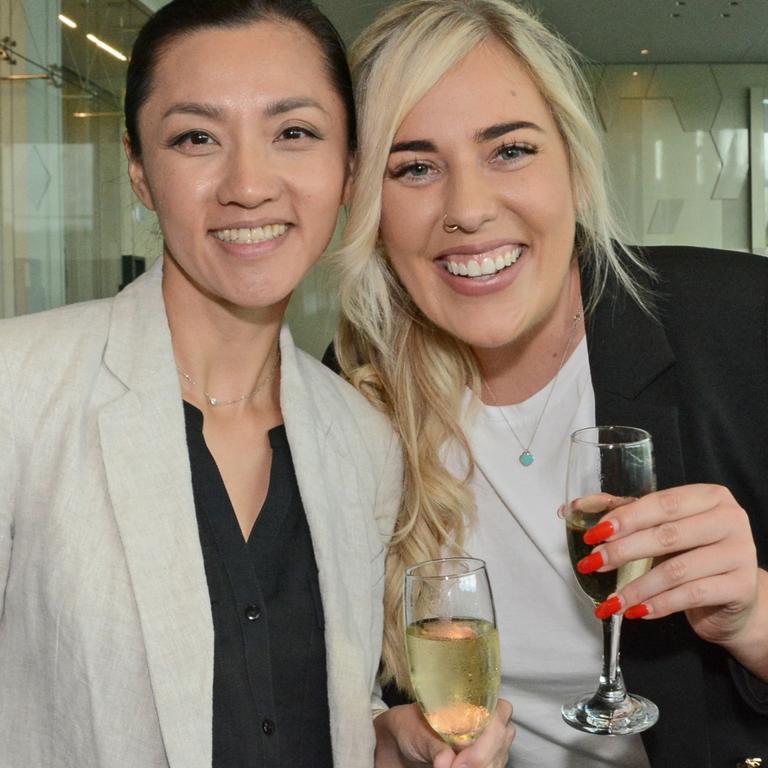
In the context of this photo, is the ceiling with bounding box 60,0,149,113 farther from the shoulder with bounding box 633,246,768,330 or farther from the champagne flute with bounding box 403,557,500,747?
the champagne flute with bounding box 403,557,500,747

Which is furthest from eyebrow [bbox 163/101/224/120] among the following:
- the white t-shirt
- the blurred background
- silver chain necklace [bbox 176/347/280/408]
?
the white t-shirt

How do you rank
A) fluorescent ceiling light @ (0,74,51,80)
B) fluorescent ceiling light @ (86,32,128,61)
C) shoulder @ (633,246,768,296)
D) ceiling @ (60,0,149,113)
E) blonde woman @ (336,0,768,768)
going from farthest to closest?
fluorescent ceiling light @ (86,32,128,61), ceiling @ (60,0,149,113), fluorescent ceiling light @ (0,74,51,80), shoulder @ (633,246,768,296), blonde woman @ (336,0,768,768)

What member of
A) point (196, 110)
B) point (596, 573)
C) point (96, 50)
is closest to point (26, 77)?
point (96, 50)

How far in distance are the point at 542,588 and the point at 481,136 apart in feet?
2.98

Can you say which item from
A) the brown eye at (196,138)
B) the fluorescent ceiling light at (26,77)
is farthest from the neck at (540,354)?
the fluorescent ceiling light at (26,77)

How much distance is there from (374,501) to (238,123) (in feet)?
2.62

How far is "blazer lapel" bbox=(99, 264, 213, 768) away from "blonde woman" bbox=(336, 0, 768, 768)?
Answer: 16.9 inches

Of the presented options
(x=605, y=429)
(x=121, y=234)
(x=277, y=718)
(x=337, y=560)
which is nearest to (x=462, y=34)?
(x=605, y=429)

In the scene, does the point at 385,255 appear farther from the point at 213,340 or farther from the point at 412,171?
the point at 213,340

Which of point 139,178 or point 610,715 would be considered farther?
point 139,178

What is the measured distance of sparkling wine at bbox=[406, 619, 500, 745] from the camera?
1.32 m

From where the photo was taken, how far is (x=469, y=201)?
1.82 metres

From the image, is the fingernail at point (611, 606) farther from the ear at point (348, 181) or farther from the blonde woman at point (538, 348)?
the ear at point (348, 181)

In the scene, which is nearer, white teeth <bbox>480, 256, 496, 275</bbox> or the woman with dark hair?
the woman with dark hair
